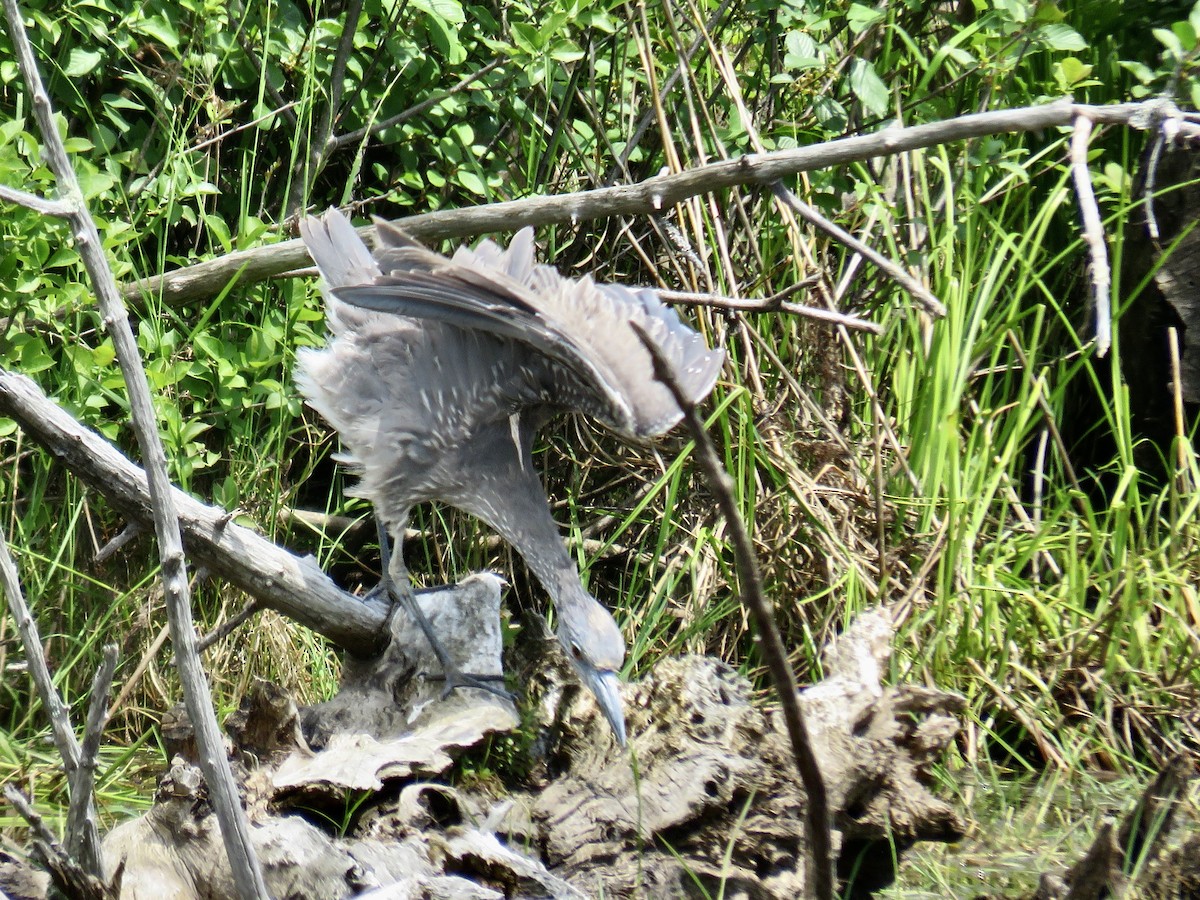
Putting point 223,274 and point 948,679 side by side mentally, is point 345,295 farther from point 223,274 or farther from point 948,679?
point 948,679

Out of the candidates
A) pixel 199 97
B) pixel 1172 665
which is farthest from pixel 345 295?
pixel 1172 665

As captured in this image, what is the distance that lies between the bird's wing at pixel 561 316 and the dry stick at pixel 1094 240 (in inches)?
42.2

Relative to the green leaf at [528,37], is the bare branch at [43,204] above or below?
below

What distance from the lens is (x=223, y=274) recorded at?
11.9ft

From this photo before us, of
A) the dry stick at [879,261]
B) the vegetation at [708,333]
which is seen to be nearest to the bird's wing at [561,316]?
the vegetation at [708,333]

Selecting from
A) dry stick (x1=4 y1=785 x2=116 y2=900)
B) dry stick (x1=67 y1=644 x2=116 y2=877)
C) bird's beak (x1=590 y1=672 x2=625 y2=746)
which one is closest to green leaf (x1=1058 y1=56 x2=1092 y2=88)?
bird's beak (x1=590 y1=672 x2=625 y2=746)

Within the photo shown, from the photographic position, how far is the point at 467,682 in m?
3.08

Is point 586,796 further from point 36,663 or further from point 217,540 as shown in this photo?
point 36,663

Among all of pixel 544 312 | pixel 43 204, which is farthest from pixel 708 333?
pixel 43 204

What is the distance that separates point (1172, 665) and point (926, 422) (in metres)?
0.99

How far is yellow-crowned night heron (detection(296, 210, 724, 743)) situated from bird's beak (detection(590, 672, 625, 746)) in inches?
1.1

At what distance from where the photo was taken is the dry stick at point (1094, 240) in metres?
1.95

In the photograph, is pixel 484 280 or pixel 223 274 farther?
pixel 223 274

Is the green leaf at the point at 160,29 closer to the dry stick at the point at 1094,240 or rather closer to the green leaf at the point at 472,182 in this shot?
the green leaf at the point at 472,182
